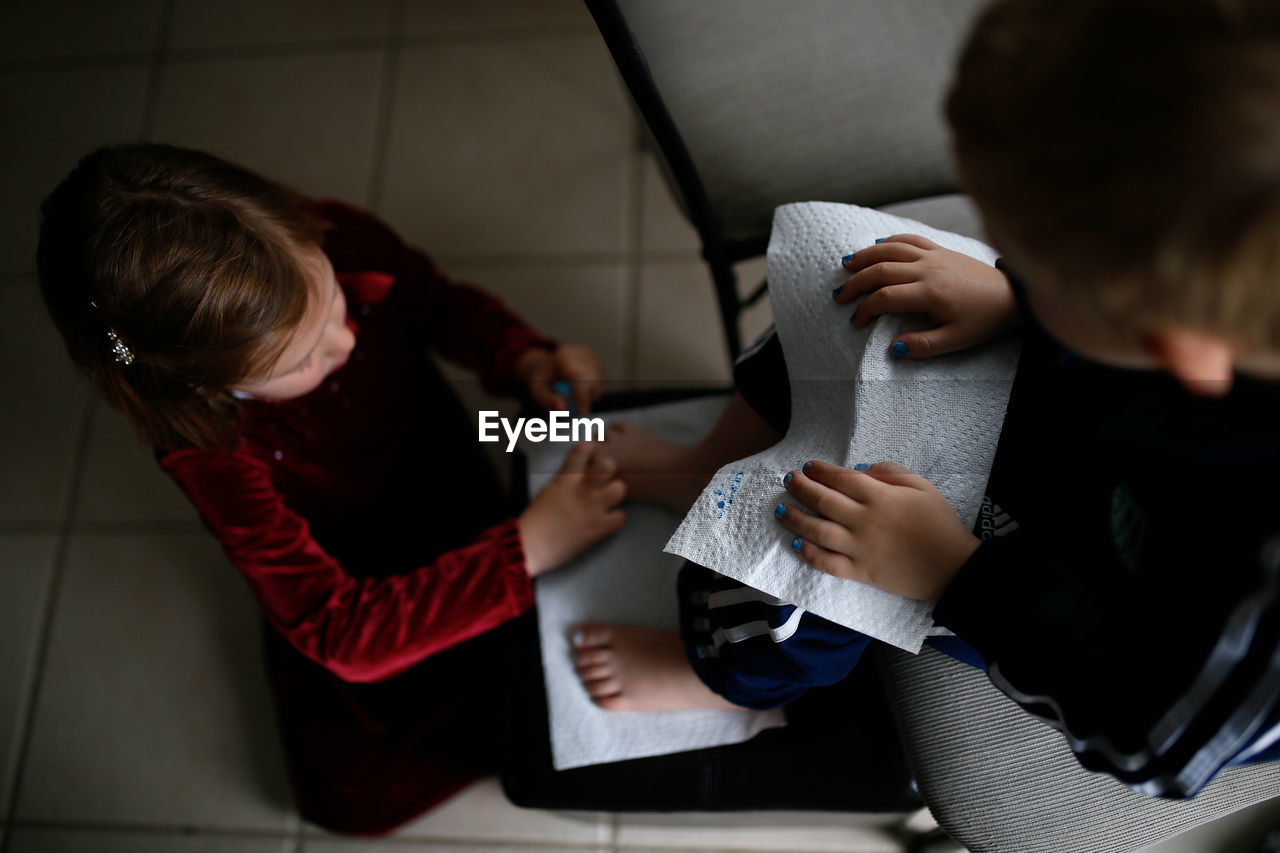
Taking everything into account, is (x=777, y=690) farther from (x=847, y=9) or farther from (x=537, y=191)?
(x=537, y=191)

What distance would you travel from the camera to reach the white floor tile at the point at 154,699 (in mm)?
989

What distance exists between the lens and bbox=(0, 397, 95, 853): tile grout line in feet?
3.28

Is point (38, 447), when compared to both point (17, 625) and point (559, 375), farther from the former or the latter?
point (559, 375)

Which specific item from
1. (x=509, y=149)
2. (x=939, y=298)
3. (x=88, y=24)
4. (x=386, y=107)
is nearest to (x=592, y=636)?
(x=939, y=298)

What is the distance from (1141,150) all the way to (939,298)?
216mm

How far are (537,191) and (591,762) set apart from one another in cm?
87

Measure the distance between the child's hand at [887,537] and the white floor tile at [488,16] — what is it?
1.08 metres

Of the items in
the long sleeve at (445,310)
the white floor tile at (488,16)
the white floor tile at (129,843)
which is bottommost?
the white floor tile at (129,843)

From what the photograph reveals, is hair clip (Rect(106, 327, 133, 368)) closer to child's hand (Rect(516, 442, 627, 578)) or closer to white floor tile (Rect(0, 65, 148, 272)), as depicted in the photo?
white floor tile (Rect(0, 65, 148, 272))

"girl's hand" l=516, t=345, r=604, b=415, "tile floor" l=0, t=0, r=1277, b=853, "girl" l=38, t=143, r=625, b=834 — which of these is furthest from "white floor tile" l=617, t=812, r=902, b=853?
"girl's hand" l=516, t=345, r=604, b=415

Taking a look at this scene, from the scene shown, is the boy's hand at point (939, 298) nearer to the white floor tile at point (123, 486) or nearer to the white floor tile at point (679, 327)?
the white floor tile at point (679, 327)

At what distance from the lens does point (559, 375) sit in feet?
2.65

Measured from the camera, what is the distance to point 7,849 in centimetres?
98

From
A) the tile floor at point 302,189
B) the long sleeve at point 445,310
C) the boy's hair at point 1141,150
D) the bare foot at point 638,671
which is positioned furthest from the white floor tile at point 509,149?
the boy's hair at point 1141,150
